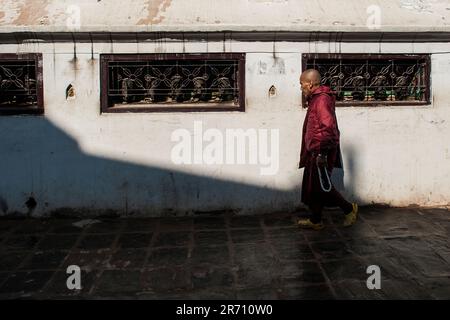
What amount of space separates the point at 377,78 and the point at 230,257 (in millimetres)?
3107

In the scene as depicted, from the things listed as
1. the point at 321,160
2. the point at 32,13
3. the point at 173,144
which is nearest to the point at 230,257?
the point at 321,160

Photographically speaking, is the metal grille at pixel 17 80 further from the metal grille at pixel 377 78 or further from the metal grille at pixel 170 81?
the metal grille at pixel 377 78

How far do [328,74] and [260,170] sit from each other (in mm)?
1487

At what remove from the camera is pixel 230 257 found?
470 cm

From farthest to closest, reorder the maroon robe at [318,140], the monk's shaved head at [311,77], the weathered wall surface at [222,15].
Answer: the weathered wall surface at [222,15], the monk's shaved head at [311,77], the maroon robe at [318,140]

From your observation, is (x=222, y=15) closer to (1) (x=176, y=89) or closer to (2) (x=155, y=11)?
(2) (x=155, y=11)

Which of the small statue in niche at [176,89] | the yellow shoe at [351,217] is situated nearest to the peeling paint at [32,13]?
the small statue in niche at [176,89]

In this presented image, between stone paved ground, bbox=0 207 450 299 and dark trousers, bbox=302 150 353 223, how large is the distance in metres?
0.29

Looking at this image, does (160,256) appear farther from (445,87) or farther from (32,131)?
(445,87)

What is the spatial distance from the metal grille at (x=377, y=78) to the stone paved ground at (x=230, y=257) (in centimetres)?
145

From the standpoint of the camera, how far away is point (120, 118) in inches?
232

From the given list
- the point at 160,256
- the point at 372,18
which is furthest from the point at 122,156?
the point at 372,18

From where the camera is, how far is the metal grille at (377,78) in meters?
6.08

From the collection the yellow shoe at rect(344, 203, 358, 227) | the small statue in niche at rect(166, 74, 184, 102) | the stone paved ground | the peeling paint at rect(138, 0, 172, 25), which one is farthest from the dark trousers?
the peeling paint at rect(138, 0, 172, 25)
